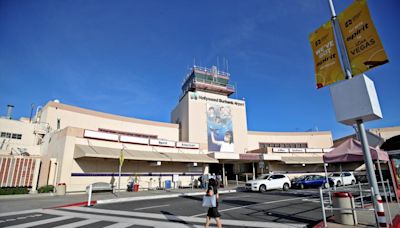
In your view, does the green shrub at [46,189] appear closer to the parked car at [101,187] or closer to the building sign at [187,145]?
the parked car at [101,187]

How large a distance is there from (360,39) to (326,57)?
1.15 meters

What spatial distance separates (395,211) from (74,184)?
870 inches

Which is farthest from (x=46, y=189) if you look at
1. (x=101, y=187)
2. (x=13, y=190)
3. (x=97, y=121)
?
(x=97, y=121)

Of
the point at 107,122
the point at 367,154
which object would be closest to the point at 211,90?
the point at 107,122

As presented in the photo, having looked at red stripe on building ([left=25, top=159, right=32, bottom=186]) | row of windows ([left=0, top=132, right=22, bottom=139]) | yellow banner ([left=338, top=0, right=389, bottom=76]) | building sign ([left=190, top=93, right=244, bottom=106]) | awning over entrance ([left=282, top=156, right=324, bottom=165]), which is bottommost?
red stripe on building ([left=25, top=159, right=32, bottom=186])

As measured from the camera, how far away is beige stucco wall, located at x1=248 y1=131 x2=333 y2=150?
4059 centimetres

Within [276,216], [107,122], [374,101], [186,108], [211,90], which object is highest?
[211,90]

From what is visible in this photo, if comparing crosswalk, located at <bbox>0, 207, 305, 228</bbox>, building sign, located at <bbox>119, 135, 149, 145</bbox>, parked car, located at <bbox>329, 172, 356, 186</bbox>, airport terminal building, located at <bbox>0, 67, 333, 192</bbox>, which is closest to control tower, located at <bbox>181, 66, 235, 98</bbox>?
airport terminal building, located at <bbox>0, 67, 333, 192</bbox>

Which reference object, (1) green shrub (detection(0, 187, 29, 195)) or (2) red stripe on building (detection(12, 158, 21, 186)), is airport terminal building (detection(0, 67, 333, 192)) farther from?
(1) green shrub (detection(0, 187, 29, 195))

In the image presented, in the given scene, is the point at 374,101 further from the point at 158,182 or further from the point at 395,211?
the point at 158,182

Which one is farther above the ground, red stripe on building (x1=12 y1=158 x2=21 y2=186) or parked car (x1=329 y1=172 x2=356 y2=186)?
red stripe on building (x1=12 y1=158 x2=21 y2=186)

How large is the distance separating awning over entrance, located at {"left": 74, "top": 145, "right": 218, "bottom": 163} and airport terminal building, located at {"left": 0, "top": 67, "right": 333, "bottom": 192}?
8 cm

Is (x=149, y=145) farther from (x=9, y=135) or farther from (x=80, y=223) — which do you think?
(x=80, y=223)

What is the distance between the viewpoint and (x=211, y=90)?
41156 millimetres
